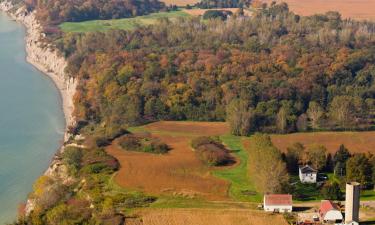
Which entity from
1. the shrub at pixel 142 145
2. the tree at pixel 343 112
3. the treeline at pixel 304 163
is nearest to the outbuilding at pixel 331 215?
the treeline at pixel 304 163

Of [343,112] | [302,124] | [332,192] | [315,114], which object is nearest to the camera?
[332,192]

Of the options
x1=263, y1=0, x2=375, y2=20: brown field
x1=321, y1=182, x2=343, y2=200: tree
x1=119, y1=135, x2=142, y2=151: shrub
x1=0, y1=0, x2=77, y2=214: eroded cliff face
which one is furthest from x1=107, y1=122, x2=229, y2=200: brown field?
x1=263, y1=0, x2=375, y2=20: brown field

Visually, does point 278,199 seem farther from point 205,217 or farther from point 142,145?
point 142,145

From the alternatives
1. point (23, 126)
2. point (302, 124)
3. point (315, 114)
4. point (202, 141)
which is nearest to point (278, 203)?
point (202, 141)

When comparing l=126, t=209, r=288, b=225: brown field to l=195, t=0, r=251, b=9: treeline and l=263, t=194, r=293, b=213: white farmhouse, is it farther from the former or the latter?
l=195, t=0, r=251, b=9: treeline

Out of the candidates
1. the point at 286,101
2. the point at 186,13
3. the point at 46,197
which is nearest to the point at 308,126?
the point at 286,101

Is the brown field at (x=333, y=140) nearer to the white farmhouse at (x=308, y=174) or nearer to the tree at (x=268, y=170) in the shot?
the white farmhouse at (x=308, y=174)
